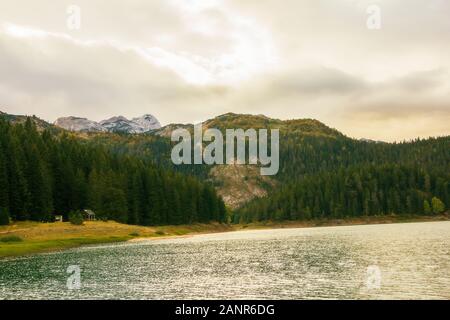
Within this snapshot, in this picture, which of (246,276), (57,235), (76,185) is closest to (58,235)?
(57,235)

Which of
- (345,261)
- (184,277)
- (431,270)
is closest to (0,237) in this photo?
(184,277)

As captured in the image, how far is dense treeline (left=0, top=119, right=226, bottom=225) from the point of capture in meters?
121

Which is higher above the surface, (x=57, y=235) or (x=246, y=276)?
(x=57, y=235)

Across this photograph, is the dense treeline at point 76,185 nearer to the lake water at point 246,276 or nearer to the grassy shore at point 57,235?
the grassy shore at point 57,235

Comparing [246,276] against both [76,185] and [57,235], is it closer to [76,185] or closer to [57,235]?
[57,235]

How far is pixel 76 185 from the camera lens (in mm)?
143750

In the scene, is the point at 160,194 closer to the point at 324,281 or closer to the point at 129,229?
the point at 129,229

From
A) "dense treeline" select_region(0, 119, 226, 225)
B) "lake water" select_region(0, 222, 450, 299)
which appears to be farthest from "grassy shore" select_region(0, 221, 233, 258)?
"lake water" select_region(0, 222, 450, 299)

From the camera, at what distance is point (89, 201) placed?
146500 mm

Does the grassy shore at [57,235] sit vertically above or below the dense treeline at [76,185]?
below

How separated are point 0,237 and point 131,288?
6199 cm

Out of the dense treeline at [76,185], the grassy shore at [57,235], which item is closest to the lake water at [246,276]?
the grassy shore at [57,235]

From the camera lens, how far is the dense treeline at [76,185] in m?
121

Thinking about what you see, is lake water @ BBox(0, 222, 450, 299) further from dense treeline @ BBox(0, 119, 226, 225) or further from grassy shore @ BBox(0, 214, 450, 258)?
dense treeline @ BBox(0, 119, 226, 225)
